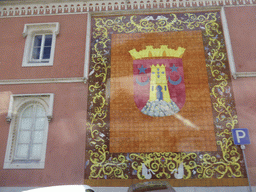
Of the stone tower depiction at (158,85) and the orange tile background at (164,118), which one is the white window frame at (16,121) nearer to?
the orange tile background at (164,118)

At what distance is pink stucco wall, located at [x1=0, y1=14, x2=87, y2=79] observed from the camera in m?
7.32

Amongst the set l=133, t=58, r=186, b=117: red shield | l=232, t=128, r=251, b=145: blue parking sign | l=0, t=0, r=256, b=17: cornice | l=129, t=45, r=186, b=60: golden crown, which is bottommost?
l=232, t=128, r=251, b=145: blue parking sign

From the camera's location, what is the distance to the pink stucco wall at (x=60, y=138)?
6320 mm

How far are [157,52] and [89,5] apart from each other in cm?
343

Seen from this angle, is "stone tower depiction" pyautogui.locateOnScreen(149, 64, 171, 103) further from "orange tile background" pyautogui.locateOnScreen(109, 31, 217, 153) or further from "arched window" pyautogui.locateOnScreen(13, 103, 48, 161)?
"arched window" pyautogui.locateOnScreen(13, 103, 48, 161)

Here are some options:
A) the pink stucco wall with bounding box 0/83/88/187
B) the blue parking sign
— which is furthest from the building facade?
the blue parking sign

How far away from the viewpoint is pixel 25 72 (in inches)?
290

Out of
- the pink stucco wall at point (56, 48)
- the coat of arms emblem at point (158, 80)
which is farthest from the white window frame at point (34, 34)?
the coat of arms emblem at point (158, 80)

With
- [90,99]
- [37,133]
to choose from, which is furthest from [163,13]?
[37,133]

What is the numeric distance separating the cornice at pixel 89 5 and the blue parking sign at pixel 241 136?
4833mm

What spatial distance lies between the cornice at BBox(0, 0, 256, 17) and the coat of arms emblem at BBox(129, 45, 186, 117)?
1.89 meters

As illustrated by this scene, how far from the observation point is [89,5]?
26.4ft

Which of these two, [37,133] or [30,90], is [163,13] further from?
[37,133]

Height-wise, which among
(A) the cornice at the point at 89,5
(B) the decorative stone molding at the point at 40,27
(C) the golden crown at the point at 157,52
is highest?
(A) the cornice at the point at 89,5
